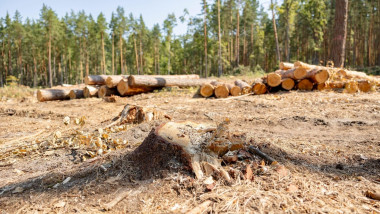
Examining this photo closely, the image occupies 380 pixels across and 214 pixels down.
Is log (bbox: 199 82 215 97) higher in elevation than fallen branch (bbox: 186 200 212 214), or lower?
higher

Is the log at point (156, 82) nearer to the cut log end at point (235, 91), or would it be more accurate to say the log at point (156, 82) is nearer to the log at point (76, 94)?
the log at point (76, 94)

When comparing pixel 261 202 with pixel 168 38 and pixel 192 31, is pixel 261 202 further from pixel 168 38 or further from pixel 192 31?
pixel 168 38

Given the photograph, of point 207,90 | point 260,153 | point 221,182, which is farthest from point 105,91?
point 221,182

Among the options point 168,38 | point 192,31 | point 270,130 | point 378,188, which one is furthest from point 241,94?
point 168,38

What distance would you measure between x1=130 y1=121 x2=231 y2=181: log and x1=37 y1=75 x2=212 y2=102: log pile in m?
7.50

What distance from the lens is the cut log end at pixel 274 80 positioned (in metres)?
8.31

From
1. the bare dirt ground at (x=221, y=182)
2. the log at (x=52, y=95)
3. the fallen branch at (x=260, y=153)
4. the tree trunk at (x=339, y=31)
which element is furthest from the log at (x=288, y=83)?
the log at (x=52, y=95)

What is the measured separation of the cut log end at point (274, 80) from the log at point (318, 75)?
3.10 ft

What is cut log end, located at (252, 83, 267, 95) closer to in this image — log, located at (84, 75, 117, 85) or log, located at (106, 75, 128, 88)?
log, located at (106, 75, 128, 88)

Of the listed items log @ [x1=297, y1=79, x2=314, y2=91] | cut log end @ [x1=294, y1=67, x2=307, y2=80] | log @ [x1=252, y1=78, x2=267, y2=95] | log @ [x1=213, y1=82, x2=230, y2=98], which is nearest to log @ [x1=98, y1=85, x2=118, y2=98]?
log @ [x1=213, y1=82, x2=230, y2=98]

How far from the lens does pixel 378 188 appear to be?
216 cm

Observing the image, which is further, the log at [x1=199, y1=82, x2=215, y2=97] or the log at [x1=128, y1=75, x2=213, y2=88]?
the log at [x1=128, y1=75, x2=213, y2=88]

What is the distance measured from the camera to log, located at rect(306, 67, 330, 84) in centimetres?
778

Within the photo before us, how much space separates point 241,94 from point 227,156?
259 inches
